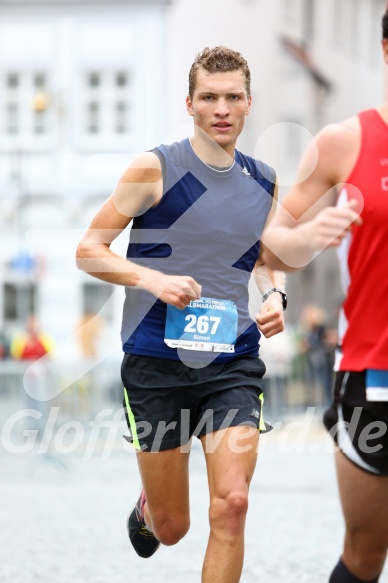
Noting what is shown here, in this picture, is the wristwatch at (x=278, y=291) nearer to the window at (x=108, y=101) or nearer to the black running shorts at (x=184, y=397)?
the black running shorts at (x=184, y=397)

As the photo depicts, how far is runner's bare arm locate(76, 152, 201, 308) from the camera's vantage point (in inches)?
219

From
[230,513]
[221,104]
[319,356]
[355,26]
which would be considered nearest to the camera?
[230,513]

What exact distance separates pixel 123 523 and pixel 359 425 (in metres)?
5.06

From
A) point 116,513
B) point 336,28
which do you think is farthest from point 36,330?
point 336,28

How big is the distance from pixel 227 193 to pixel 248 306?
440 mm

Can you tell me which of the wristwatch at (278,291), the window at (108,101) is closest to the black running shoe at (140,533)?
the wristwatch at (278,291)

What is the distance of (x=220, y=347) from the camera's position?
5.71 metres

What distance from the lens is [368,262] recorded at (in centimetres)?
467

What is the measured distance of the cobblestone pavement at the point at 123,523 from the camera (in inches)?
303

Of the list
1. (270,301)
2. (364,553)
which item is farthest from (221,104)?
(364,553)

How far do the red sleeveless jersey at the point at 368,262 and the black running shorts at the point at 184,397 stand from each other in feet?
2.78

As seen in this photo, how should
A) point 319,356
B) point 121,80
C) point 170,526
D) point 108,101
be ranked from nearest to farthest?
point 170,526 → point 319,356 → point 121,80 → point 108,101

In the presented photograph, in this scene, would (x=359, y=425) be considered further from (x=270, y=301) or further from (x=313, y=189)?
(x=270, y=301)

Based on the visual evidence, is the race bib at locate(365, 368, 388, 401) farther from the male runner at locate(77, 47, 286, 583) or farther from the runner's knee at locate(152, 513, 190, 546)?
the runner's knee at locate(152, 513, 190, 546)
